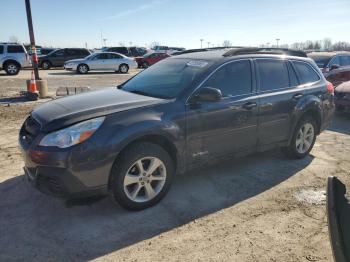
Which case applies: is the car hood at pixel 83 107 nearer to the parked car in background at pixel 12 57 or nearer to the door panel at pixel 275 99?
the door panel at pixel 275 99

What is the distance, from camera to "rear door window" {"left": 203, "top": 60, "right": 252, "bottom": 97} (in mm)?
4512

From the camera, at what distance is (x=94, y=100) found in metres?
4.23

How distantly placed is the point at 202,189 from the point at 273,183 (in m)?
1.01

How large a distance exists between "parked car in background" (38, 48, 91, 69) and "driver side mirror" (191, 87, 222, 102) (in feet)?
81.5

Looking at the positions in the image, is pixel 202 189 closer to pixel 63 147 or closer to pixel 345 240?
pixel 63 147

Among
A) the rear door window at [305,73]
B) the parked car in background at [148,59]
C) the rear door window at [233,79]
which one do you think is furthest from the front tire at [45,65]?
the rear door window at [233,79]

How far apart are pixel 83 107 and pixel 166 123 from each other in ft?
3.03

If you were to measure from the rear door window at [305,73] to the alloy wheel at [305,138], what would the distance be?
713 mm

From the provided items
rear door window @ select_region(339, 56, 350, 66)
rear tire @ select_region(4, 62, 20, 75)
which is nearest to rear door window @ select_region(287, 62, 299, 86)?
rear door window @ select_region(339, 56, 350, 66)

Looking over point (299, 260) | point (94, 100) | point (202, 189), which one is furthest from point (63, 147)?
point (299, 260)

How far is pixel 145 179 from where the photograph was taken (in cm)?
393

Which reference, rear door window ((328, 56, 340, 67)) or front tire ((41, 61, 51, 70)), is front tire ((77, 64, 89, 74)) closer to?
front tire ((41, 61, 51, 70))

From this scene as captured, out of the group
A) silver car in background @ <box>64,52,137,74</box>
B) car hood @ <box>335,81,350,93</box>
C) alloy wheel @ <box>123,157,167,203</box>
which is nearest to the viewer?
alloy wheel @ <box>123,157,167,203</box>

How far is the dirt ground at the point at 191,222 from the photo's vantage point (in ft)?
10.7
